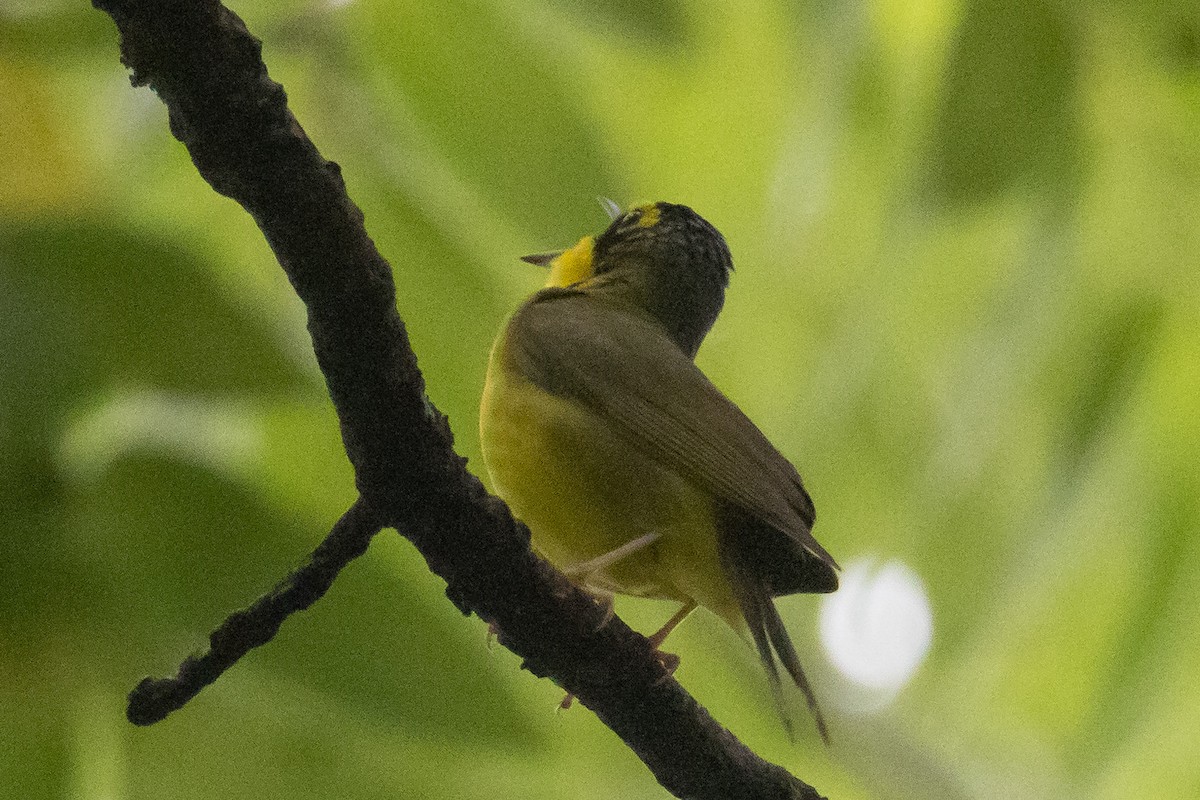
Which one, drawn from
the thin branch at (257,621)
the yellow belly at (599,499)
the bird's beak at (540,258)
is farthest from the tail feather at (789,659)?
the bird's beak at (540,258)

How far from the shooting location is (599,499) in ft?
8.30

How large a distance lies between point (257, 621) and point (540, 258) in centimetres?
191

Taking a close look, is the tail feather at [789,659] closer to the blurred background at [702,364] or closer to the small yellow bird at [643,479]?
the small yellow bird at [643,479]

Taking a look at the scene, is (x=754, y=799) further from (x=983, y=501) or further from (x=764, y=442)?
(x=983, y=501)

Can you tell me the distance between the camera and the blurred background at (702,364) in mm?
3029

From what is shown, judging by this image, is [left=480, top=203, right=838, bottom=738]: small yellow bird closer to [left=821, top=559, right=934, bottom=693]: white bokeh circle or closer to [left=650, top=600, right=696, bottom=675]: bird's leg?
[left=650, top=600, right=696, bottom=675]: bird's leg

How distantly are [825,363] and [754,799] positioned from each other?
1.67 m

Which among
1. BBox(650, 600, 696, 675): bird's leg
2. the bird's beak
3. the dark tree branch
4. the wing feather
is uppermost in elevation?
the bird's beak

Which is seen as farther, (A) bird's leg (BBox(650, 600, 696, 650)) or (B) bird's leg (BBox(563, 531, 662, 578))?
(A) bird's leg (BBox(650, 600, 696, 650))

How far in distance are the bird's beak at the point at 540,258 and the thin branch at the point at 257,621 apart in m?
1.79

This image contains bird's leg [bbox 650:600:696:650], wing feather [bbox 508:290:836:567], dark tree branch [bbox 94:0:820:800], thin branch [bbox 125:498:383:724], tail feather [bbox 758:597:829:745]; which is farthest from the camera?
bird's leg [bbox 650:600:696:650]

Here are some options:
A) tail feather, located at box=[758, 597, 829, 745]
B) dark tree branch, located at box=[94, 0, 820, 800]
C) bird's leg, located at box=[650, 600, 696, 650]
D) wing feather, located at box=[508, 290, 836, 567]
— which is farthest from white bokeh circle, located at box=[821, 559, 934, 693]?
dark tree branch, located at box=[94, 0, 820, 800]

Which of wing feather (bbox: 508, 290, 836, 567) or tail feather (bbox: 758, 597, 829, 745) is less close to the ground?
wing feather (bbox: 508, 290, 836, 567)

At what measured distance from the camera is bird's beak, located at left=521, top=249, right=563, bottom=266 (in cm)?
358
